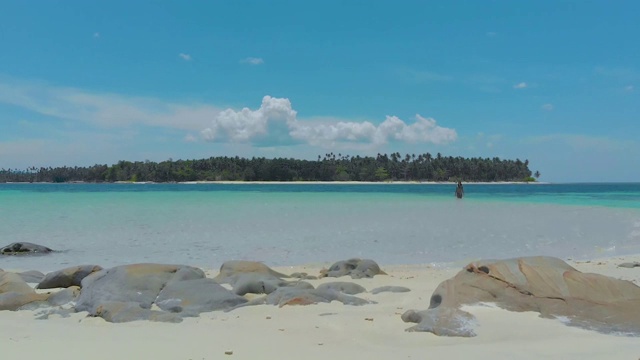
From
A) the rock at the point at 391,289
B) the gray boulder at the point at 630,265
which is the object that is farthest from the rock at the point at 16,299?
the gray boulder at the point at 630,265

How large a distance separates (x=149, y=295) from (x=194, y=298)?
29.7 inches

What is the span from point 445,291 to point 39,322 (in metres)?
5.52

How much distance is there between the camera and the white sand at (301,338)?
579 centimetres

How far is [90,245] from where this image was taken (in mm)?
18297

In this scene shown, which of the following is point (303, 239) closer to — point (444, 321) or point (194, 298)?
point (194, 298)

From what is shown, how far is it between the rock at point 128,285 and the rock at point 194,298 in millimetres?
198

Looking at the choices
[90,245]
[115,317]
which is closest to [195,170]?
[90,245]

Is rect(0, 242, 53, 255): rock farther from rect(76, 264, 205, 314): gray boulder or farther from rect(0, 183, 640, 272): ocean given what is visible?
rect(76, 264, 205, 314): gray boulder

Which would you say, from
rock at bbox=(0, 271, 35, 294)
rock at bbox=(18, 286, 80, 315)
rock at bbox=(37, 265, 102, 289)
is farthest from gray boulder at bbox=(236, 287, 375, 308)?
rock at bbox=(37, 265, 102, 289)

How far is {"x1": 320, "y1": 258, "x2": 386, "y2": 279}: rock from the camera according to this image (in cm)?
1177

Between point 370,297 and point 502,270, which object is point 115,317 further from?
point 502,270

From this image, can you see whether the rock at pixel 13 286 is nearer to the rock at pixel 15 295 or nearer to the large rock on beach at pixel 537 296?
the rock at pixel 15 295

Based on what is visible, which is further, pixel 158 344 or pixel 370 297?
pixel 370 297

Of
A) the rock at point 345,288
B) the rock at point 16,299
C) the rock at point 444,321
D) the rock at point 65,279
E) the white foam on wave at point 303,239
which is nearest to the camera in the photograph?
the rock at point 444,321
